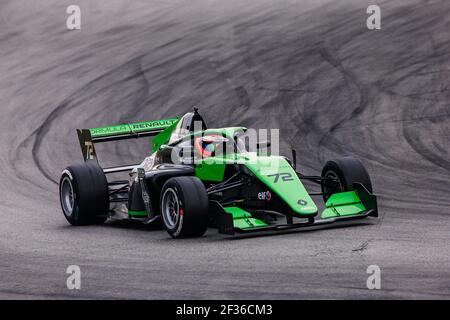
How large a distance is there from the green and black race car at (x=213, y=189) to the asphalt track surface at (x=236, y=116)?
272mm

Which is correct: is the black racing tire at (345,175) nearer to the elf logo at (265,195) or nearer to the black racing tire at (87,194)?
the elf logo at (265,195)

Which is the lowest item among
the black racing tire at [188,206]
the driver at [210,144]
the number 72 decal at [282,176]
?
the black racing tire at [188,206]

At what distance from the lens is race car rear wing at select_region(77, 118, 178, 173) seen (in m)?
14.1

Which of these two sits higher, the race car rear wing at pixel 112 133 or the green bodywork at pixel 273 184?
the race car rear wing at pixel 112 133

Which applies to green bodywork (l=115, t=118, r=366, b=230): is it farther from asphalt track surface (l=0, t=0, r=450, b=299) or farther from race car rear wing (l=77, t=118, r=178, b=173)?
race car rear wing (l=77, t=118, r=178, b=173)

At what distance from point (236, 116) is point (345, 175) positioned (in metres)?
7.61

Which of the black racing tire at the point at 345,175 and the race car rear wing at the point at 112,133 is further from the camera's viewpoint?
the race car rear wing at the point at 112,133

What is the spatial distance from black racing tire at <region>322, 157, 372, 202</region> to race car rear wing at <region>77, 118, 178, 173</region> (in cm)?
270

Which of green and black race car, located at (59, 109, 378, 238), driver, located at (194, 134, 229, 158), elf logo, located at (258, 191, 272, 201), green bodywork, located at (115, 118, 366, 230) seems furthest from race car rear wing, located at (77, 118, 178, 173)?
elf logo, located at (258, 191, 272, 201)

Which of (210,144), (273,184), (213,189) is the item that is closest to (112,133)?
(210,144)

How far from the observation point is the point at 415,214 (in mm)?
12711

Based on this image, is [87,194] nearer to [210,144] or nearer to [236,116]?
[210,144]

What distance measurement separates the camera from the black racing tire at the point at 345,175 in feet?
40.5

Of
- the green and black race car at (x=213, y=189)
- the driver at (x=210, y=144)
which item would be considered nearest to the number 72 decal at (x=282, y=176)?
the green and black race car at (x=213, y=189)
